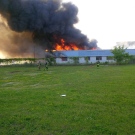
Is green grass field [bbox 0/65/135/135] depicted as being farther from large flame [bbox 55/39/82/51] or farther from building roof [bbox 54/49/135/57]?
large flame [bbox 55/39/82/51]

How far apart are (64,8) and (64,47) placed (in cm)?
1055

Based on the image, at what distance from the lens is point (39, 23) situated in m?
52.3

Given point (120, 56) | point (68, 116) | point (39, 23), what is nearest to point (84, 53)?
point (120, 56)

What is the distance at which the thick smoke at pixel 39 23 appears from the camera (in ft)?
169

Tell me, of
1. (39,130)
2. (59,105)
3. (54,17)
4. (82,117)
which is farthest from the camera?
(54,17)

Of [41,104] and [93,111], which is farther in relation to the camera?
[41,104]

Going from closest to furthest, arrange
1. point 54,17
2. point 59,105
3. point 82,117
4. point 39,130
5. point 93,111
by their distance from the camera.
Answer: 1. point 39,130
2. point 82,117
3. point 93,111
4. point 59,105
5. point 54,17

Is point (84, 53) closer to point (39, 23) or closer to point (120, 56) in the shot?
point (120, 56)

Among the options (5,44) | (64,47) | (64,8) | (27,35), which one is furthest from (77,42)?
(5,44)

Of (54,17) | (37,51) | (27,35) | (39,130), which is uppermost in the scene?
(54,17)

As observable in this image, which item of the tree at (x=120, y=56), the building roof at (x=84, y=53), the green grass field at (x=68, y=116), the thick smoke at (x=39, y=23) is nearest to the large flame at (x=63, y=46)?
the thick smoke at (x=39, y=23)

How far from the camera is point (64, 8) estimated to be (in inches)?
2218

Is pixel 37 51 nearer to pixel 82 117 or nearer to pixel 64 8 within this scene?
pixel 64 8

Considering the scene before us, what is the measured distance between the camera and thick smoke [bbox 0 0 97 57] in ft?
169
